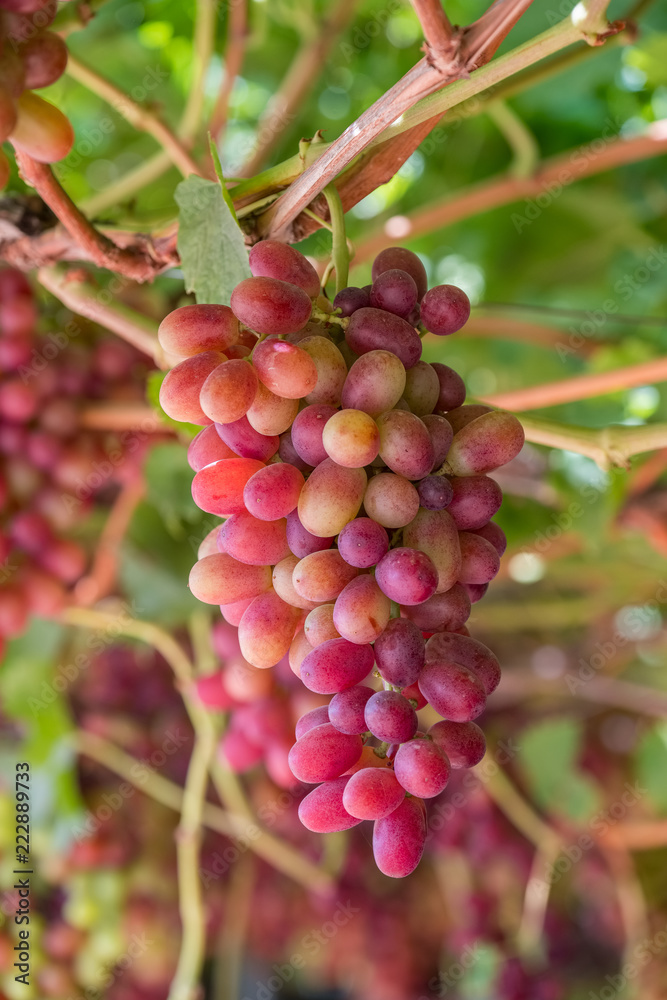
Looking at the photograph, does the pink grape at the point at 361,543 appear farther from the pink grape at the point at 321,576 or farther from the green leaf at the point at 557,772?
the green leaf at the point at 557,772

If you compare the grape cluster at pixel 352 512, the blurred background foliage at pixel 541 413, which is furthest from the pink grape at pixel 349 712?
the blurred background foliage at pixel 541 413

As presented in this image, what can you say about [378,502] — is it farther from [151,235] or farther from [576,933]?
[576,933]

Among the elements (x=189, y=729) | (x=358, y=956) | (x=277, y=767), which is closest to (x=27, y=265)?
(x=277, y=767)
